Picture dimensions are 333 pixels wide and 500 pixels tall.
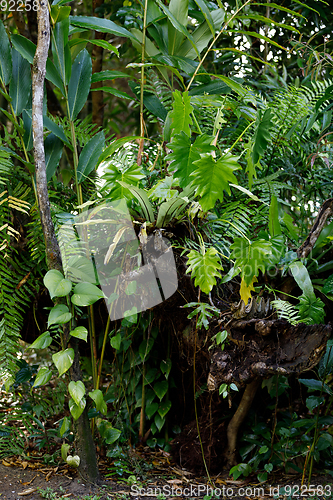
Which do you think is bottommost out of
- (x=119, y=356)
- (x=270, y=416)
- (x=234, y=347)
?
(x=270, y=416)

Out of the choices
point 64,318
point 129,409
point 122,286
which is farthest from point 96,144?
point 129,409

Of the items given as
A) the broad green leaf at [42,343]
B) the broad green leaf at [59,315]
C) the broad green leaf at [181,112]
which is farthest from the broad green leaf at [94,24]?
the broad green leaf at [42,343]

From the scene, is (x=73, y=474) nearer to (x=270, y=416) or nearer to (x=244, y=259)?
(x=270, y=416)

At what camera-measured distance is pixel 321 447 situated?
1572 mm

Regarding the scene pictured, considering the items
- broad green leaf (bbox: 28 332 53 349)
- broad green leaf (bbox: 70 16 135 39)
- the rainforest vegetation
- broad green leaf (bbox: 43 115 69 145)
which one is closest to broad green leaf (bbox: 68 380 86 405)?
the rainforest vegetation

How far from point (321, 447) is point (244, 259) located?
0.98 meters

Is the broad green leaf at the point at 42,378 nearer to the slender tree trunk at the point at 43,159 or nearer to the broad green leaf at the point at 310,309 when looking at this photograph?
the slender tree trunk at the point at 43,159

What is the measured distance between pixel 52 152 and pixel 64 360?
0.82 m

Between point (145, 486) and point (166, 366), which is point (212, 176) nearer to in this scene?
point (166, 366)

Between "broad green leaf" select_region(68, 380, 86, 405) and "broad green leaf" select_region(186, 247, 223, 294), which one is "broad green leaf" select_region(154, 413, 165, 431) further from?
"broad green leaf" select_region(186, 247, 223, 294)

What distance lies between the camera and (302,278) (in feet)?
4.49

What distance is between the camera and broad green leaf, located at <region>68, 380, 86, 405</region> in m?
1.26

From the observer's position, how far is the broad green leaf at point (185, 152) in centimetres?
119

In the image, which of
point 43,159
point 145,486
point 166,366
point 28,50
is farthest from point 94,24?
point 145,486
